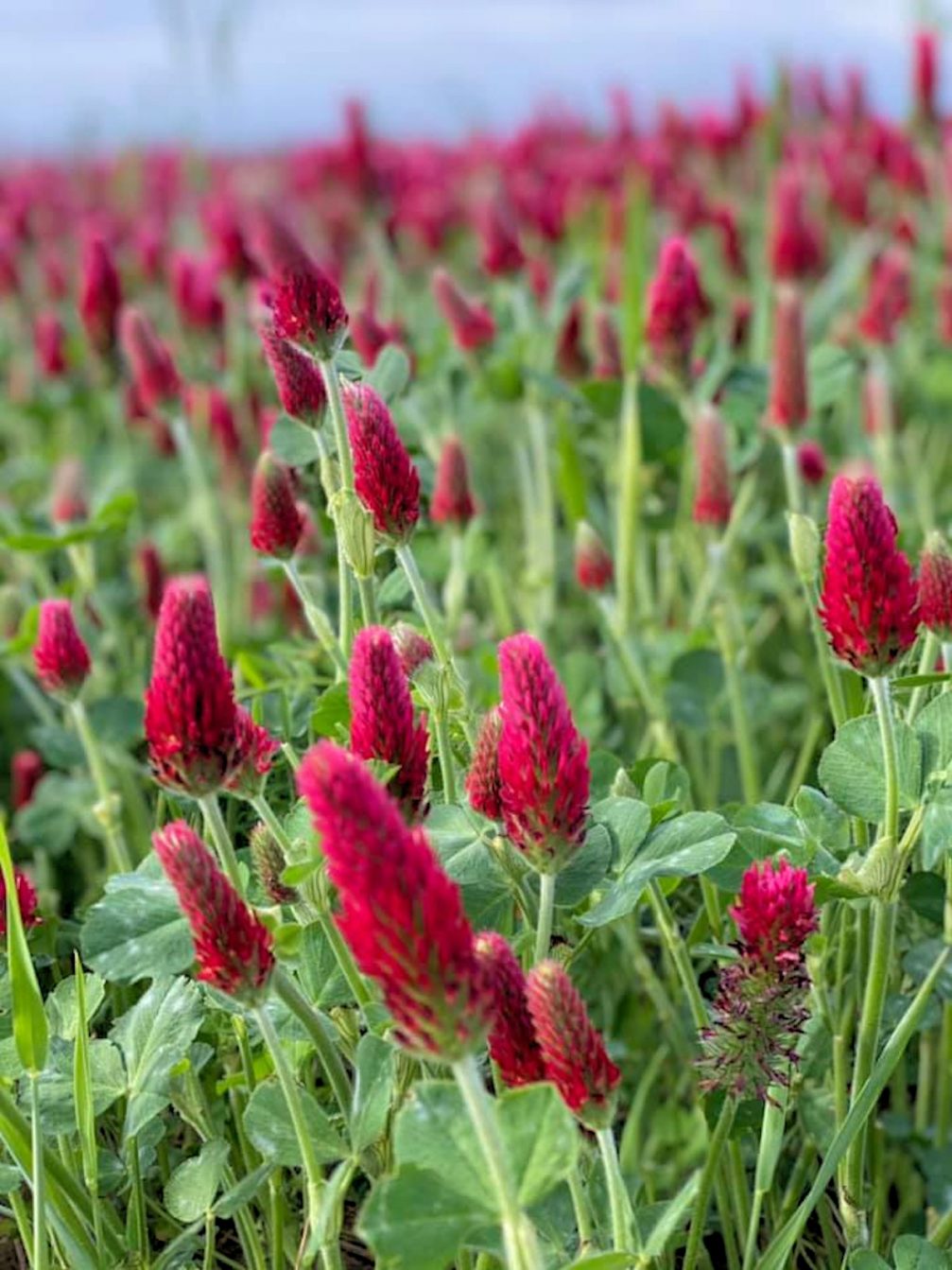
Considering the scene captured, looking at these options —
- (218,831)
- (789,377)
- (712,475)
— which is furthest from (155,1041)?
(789,377)

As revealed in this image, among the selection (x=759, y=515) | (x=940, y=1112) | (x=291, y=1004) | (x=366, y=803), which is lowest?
(x=940, y=1112)

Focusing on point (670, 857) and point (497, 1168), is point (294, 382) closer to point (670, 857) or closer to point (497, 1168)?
point (670, 857)

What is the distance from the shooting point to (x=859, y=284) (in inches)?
139

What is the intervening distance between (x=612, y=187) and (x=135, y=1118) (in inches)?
153

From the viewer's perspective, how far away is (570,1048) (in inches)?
33.0

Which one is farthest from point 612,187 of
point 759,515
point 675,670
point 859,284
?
point 675,670

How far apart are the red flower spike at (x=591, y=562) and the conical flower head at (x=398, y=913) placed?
1.06 metres

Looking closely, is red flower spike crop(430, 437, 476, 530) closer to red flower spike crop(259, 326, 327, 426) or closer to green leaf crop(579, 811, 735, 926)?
red flower spike crop(259, 326, 327, 426)

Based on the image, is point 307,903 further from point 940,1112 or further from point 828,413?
point 828,413

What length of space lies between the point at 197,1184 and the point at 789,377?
1.16 m

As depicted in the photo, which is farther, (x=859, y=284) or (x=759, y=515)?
(x=859, y=284)

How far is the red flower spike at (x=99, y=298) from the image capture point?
2533 millimetres

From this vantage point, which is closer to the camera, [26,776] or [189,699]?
[189,699]

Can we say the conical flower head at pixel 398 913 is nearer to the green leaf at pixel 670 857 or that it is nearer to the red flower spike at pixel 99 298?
the green leaf at pixel 670 857
